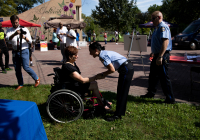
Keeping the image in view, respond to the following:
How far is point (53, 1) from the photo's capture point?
24.6 metres

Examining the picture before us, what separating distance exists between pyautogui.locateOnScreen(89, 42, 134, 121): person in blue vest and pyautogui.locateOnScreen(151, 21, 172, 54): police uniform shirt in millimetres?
1142

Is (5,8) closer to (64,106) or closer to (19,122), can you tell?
(64,106)

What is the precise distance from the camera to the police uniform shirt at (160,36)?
3.82 meters

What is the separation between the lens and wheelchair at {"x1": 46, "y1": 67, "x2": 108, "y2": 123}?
3234 millimetres

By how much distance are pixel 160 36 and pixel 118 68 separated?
4.29 feet

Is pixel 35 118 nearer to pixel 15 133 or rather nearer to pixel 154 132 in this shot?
pixel 15 133

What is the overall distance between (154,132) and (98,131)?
3.10ft

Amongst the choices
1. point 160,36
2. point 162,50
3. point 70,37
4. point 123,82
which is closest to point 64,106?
point 123,82

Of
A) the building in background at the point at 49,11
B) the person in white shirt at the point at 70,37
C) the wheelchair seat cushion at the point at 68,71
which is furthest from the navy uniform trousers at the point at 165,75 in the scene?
the building in background at the point at 49,11

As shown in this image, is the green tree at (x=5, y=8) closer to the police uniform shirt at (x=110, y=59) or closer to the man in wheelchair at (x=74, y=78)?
the man in wheelchair at (x=74, y=78)

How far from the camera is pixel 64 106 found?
133 inches

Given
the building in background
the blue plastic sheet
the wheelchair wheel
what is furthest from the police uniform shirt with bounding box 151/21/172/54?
the building in background

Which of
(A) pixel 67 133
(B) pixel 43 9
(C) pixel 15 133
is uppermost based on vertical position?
(B) pixel 43 9

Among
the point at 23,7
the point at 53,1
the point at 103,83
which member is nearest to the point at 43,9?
the point at 53,1
